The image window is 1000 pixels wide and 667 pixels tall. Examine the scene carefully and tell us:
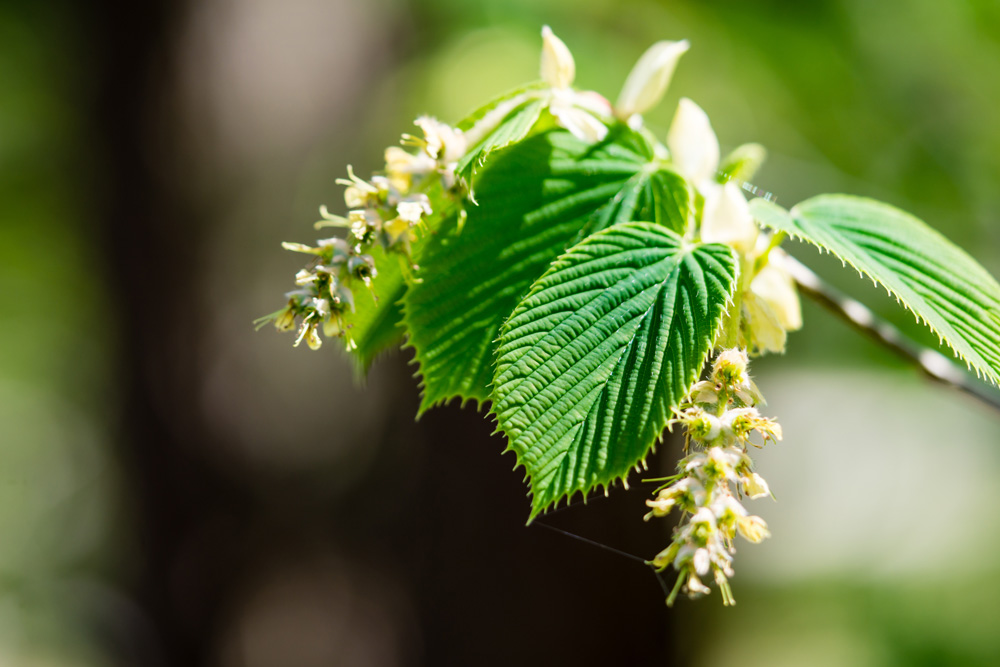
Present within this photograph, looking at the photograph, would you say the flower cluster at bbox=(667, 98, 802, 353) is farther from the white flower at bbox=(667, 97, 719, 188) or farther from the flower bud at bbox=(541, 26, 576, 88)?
the flower bud at bbox=(541, 26, 576, 88)

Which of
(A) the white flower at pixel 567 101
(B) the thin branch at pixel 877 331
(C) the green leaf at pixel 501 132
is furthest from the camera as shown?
(B) the thin branch at pixel 877 331

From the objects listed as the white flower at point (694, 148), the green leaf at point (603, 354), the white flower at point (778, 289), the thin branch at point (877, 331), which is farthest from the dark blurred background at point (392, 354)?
the green leaf at point (603, 354)

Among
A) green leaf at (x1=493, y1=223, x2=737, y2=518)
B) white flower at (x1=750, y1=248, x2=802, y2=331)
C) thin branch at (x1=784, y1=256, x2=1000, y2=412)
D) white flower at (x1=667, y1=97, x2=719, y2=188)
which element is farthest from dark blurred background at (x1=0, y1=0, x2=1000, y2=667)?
green leaf at (x1=493, y1=223, x2=737, y2=518)

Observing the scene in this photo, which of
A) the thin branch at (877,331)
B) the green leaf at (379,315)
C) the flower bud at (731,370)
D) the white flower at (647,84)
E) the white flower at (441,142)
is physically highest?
the white flower at (647,84)

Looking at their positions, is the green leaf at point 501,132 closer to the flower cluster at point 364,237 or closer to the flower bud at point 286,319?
the flower cluster at point 364,237

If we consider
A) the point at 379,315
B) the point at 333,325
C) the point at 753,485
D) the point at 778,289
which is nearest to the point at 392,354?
the point at 379,315

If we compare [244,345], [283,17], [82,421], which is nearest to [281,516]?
[244,345]

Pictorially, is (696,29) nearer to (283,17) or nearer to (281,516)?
(283,17)
